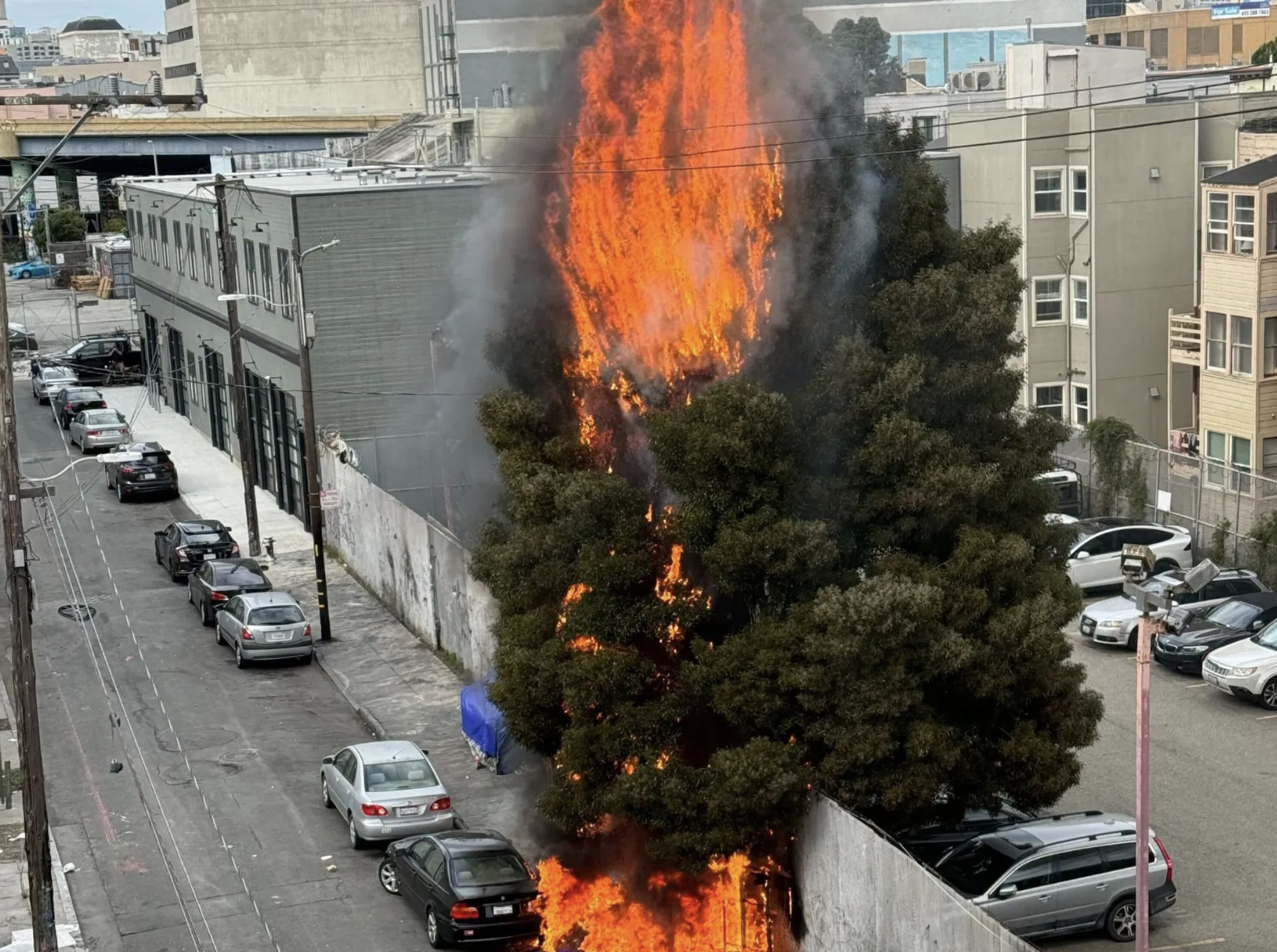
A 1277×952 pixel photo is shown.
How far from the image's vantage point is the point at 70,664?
3481 centimetres

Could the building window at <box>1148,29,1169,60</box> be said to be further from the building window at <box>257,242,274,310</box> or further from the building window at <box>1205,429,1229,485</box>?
the building window at <box>257,242,274,310</box>

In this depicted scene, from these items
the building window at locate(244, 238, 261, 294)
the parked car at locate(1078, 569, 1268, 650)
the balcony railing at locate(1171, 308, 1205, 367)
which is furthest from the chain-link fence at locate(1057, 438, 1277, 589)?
the building window at locate(244, 238, 261, 294)

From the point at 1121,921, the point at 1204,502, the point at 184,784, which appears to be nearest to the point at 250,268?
the point at 184,784

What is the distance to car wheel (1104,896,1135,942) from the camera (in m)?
20.7

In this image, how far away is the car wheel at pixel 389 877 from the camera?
23125 millimetres

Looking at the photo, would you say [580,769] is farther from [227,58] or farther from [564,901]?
[227,58]

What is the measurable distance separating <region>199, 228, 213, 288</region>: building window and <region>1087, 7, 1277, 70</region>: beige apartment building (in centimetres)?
7661

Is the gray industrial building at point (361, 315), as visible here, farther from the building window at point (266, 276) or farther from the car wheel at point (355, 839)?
the car wheel at point (355, 839)

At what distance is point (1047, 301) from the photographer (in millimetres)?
47094

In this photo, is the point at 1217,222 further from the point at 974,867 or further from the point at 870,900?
the point at 870,900

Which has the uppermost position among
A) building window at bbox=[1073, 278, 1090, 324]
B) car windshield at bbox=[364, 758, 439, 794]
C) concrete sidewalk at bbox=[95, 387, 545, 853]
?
building window at bbox=[1073, 278, 1090, 324]

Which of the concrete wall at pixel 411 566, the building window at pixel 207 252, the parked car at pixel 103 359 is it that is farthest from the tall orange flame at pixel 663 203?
the parked car at pixel 103 359

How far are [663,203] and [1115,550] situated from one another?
18.2m

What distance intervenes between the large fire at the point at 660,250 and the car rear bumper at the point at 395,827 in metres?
3.21
